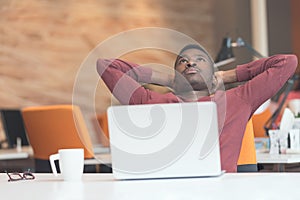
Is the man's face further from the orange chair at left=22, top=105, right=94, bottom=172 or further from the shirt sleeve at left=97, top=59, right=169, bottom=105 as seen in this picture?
the orange chair at left=22, top=105, right=94, bottom=172

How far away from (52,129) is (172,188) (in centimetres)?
336

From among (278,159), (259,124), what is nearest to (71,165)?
(278,159)

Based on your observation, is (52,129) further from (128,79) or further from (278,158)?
(128,79)

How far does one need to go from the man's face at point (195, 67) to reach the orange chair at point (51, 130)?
2402 millimetres

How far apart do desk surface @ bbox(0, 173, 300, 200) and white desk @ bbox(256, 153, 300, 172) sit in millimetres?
1263

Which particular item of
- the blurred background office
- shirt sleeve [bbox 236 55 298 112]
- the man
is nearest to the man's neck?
the man

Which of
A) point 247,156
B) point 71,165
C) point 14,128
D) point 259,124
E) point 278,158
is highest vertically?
point 71,165

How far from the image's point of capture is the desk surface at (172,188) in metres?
1.44

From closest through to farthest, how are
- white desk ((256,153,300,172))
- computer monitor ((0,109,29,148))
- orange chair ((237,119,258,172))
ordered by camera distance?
orange chair ((237,119,258,172)) < white desk ((256,153,300,172)) < computer monitor ((0,109,29,148))

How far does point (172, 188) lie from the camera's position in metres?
1.51

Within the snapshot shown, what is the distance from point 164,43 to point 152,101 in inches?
232

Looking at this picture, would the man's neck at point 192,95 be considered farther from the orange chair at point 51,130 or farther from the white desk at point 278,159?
the orange chair at point 51,130

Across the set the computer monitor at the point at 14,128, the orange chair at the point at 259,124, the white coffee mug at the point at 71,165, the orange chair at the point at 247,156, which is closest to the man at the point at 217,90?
the orange chair at the point at 247,156

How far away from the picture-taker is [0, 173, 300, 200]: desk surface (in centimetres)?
144
